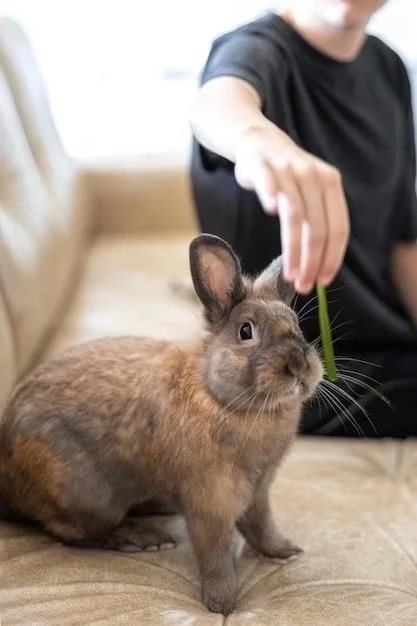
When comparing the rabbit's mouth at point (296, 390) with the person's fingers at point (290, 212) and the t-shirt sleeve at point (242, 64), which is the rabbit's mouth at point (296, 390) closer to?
the person's fingers at point (290, 212)

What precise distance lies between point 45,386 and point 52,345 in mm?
417

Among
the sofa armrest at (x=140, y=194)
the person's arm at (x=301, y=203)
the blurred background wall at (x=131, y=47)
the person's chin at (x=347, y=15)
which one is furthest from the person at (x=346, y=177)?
the blurred background wall at (x=131, y=47)

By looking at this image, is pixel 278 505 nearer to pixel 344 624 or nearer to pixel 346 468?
pixel 346 468

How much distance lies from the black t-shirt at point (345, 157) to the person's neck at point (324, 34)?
1 cm

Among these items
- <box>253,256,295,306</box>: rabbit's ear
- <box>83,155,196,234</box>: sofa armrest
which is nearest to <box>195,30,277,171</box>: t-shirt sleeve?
<box>253,256,295,306</box>: rabbit's ear

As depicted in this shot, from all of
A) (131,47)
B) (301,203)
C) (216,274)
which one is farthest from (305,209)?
(131,47)

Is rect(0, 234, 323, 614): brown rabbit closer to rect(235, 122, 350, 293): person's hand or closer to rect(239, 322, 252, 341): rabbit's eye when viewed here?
rect(239, 322, 252, 341): rabbit's eye

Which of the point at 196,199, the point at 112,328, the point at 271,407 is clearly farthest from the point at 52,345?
the point at 271,407

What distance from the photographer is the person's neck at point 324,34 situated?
138 centimetres

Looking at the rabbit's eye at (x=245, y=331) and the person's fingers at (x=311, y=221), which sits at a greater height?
the person's fingers at (x=311, y=221)

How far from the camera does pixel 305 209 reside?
2.81ft

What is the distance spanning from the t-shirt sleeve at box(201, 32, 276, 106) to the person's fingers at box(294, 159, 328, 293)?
36 centimetres

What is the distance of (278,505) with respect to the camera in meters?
1.21

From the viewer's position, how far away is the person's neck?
1.38 m
